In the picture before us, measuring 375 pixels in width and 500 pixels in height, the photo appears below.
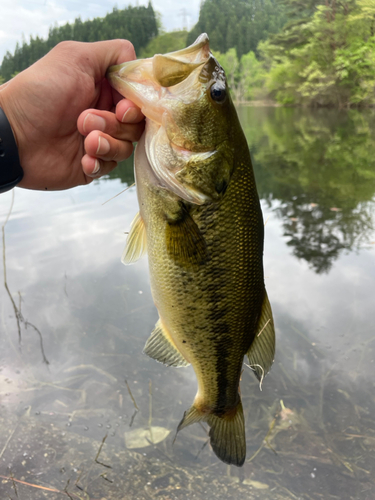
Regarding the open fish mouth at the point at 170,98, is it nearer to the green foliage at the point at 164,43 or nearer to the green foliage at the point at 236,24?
the green foliage at the point at 164,43

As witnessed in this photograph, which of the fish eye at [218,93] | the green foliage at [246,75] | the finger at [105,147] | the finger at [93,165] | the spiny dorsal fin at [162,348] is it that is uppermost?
the fish eye at [218,93]

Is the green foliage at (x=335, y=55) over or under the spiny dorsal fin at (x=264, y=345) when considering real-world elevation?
under

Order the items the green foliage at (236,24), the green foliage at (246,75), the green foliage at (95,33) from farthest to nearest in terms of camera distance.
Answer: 1. the green foliage at (246,75)
2. the green foliage at (236,24)
3. the green foliage at (95,33)

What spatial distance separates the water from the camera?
9.02 ft

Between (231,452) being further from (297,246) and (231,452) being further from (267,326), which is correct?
(297,246)

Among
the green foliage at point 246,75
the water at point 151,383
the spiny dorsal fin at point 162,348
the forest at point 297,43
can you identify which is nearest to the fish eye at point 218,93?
the spiny dorsal fin at point 162,348

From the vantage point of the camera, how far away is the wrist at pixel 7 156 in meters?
1.74

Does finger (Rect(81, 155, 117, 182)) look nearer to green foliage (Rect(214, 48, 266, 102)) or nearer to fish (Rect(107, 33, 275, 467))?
fish (Rect(107, 33, 275, 467))

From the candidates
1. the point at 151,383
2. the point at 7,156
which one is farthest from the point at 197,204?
the point at 151,383

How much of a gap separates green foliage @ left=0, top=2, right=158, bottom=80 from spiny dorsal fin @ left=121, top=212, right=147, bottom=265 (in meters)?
21.4

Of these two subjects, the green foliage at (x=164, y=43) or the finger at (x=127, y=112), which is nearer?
the finger at (x=127, y=112)

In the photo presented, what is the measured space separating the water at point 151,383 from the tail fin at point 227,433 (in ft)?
4.39

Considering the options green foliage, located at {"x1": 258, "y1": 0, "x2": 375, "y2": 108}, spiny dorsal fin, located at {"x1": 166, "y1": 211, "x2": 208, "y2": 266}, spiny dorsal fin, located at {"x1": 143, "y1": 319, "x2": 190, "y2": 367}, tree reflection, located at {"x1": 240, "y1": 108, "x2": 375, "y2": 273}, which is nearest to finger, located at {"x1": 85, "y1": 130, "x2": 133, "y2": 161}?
spiny dorsal fin, located at {"x1": 166, "y1": 211, "x2": 208, "y2": 266}

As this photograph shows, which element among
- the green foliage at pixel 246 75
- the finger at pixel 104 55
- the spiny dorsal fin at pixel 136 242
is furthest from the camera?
the green foliage at pixel 246 75
